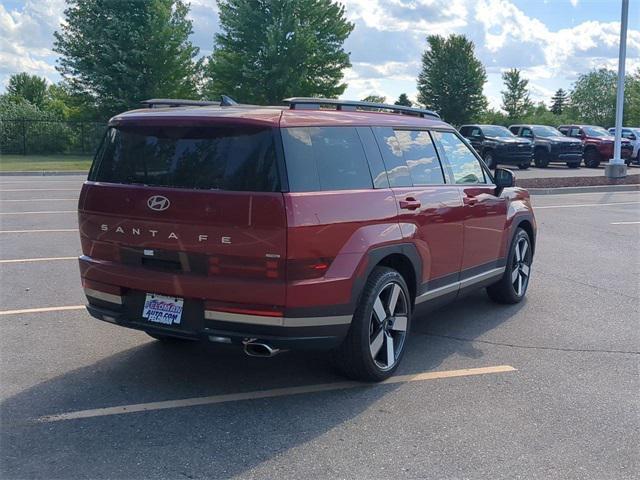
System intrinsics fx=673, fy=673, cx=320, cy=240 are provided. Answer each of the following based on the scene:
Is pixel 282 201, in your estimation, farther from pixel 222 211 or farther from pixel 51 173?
pixel 51 173

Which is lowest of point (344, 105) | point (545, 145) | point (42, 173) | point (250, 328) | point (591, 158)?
point (250, 328)

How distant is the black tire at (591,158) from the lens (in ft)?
101

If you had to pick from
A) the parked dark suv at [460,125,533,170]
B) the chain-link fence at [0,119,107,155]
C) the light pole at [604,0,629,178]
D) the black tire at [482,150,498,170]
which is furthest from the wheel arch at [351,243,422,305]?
the chain-link fence at [0,119,107,155]

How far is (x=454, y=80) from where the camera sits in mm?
54188

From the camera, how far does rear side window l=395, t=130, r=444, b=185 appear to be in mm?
5332

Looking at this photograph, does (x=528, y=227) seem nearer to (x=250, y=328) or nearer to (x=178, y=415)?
(x=250, y=328)

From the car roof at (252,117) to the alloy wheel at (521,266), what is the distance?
2.67m

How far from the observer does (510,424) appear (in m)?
4.15

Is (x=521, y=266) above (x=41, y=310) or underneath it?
above

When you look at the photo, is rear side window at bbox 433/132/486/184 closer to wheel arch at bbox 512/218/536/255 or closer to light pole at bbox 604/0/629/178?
wheel arch at bbox 512/218/536/255

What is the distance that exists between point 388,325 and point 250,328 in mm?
1208

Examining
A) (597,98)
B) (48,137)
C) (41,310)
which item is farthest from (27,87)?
(41,310)

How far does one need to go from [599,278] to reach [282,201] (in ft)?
18.5

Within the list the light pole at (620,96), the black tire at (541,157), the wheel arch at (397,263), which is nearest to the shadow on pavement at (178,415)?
the wheel arch at (397,263)
